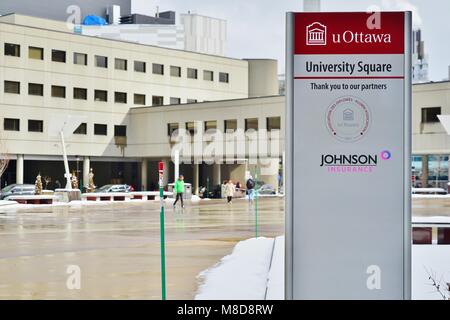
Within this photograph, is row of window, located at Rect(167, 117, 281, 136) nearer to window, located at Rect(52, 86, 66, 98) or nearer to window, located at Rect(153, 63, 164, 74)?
window, located at Rect(153, 63, 164, 74)

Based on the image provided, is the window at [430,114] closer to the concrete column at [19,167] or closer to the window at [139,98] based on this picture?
the window at [139,98]

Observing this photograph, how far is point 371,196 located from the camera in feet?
23.5

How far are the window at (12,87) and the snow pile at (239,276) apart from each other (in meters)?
51.7

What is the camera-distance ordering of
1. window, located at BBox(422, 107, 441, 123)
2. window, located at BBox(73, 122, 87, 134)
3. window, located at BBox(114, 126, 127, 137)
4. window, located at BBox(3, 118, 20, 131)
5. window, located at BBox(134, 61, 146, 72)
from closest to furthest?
window, located at BBox(422, 107, 441, 123)
window, located at BBox(3, 118, 20, 131)
window, located at BBox(73, 122, 87, 134)
window, located at BBox(114, 126, 127, 137)
window, located at BBox(134, 61, 146, 72)

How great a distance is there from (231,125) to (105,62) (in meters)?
13.6

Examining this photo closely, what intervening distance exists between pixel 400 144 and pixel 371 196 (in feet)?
1.77

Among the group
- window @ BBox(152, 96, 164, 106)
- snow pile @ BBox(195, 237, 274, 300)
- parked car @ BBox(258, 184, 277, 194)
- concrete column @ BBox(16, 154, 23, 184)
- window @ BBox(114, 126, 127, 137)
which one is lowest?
parked car @ BBox(258, 184, 277, 194)

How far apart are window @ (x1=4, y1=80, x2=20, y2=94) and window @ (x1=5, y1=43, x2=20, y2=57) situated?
2.31 metres

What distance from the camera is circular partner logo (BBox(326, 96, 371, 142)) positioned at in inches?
281

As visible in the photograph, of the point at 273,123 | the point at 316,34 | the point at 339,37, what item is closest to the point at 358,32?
the point at 339,37

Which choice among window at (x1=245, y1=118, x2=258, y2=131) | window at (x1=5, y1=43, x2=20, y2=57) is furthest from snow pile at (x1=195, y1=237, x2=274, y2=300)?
window at (x1=5, y1=43, x2=20, y2=57)

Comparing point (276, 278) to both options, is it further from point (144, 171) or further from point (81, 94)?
point (144, 171)

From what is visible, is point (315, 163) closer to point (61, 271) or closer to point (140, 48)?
point (61, 271)

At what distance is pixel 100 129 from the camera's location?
72.8 m
